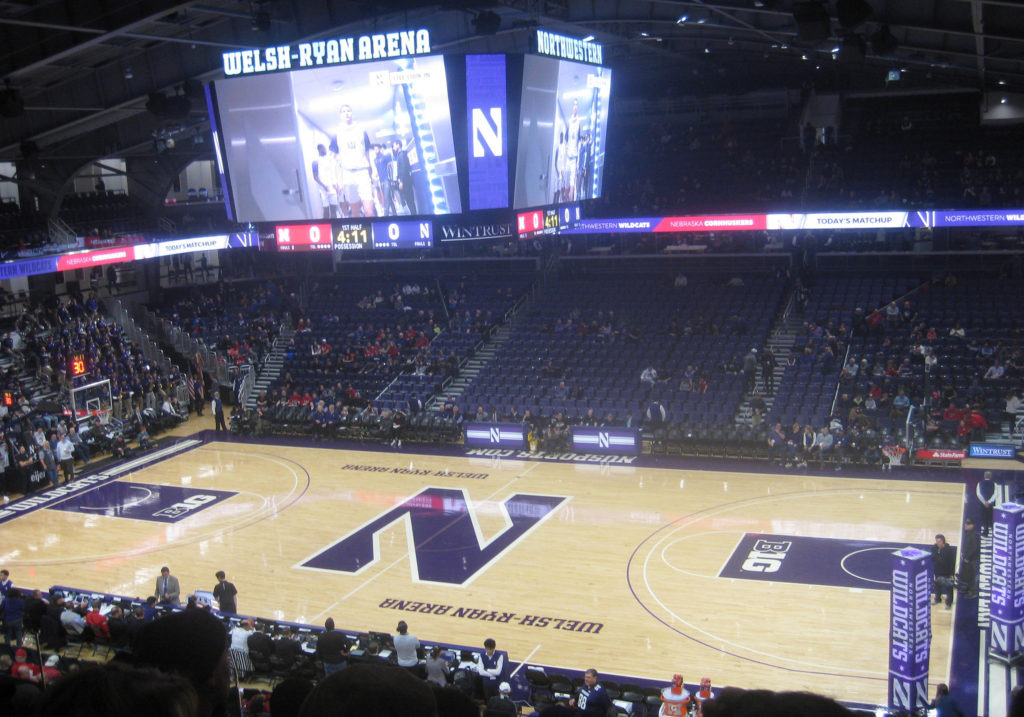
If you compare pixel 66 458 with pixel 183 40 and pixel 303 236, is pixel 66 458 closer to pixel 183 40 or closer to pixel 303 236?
pixel 303 236

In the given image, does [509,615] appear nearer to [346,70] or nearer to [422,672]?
[422,672]

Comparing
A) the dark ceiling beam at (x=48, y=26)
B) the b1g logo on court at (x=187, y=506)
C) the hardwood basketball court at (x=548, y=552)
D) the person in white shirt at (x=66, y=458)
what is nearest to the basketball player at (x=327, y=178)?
the dark ceiling beam at (x=48, y=26)

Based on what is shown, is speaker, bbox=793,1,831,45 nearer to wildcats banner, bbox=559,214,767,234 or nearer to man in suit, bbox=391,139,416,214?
man in suit, bbox=391,139,416,214

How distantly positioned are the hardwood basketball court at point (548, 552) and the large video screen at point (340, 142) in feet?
23.6

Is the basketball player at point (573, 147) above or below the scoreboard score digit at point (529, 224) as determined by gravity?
above

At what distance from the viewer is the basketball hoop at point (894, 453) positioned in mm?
25062

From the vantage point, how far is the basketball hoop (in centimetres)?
2506

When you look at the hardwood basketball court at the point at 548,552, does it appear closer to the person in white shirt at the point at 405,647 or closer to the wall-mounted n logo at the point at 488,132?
the person in white shirt at the point at 405,647

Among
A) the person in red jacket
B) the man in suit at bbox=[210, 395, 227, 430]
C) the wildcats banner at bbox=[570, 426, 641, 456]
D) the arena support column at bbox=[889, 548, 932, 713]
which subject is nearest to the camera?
the arena support column at bbox=[889, 548, 932, 713]

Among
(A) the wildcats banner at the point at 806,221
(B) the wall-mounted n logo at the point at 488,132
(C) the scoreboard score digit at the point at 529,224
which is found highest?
(B) the wall-mounted n logo at the point at 488,132

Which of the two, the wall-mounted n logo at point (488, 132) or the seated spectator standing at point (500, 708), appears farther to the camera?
the wall-mounted n logo at point (488, 132)

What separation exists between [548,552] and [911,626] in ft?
29.1

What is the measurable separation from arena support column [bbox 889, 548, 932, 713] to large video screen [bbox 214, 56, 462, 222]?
1307 cm

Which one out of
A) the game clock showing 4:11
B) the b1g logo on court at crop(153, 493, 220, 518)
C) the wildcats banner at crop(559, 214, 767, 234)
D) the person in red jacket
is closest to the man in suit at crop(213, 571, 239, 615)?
the person in red jacket
